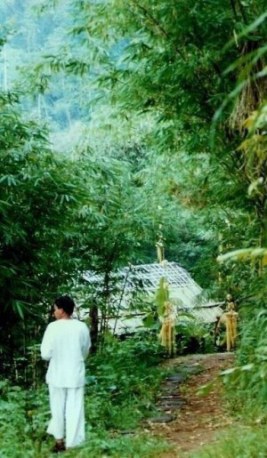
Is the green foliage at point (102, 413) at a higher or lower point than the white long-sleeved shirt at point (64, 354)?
lower

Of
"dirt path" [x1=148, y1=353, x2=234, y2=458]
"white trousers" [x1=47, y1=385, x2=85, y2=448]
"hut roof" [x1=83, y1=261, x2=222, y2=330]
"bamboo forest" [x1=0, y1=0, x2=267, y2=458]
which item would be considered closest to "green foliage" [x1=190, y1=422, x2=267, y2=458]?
"bamboo forest" [x1=0, y1=0, x2=267, y2=458]

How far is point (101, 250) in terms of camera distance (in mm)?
9648

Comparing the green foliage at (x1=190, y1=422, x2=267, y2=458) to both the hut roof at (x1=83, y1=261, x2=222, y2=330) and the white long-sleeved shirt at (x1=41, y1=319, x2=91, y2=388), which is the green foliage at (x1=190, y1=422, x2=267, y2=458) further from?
the hut roof at (x1=83, y1=261, x2=222, y2=330)

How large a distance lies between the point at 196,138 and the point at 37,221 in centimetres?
215

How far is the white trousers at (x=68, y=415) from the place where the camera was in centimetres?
456

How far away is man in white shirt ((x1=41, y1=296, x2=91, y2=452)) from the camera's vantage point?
4605 millimetres

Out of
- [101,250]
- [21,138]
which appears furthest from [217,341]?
[21,138]

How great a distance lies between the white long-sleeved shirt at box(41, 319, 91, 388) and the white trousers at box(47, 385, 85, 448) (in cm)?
7

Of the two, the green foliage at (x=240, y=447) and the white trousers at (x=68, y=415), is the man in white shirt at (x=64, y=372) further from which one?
the green foliage at (x=240, y=447)

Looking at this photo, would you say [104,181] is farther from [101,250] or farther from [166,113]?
[166,113]

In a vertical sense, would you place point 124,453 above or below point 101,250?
below

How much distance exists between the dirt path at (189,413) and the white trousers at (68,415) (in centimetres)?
60

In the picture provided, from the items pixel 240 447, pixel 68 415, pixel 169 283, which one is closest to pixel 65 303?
pixel 68 415

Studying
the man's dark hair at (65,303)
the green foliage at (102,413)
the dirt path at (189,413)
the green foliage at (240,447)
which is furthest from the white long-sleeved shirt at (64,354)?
the green foliage at (240,447)
